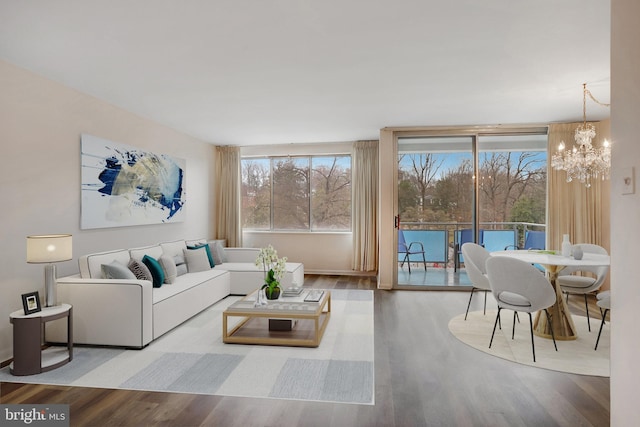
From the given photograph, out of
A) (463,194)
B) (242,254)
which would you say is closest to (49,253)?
(242,254)

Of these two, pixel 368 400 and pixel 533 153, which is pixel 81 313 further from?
pixel 533 153

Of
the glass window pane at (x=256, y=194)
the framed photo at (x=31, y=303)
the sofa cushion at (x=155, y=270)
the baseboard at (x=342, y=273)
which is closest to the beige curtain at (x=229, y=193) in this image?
the glass window pane at (x=256, y=194)

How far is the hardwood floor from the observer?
221cm

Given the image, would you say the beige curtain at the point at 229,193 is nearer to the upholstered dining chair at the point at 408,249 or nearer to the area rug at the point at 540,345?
the upholstered dining chair at the point at 408,249

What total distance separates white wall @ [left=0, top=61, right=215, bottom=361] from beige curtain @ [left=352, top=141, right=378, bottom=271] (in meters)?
3.78

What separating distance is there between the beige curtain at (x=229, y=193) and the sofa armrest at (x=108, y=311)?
3858 millimetres

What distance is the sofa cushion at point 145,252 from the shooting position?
4.29 metres

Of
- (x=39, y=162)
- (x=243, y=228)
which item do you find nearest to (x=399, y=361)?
(x=39, y=162)

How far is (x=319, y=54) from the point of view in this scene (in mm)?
3027

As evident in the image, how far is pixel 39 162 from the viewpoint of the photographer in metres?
3.44

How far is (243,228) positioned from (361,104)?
402 cm

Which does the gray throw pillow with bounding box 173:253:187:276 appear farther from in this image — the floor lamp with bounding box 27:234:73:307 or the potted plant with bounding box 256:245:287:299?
the floor lamp with bounding box 27:234:73:307

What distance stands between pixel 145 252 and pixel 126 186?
2.85 feet

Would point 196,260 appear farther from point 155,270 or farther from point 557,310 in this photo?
point 557,310
